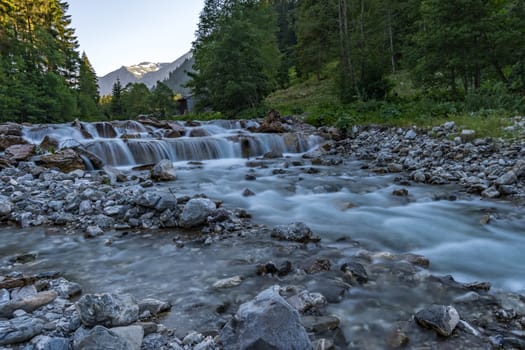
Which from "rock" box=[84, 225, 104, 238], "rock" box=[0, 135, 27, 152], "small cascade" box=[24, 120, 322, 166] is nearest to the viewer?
"rock" box=[84, 225, 104, 238]

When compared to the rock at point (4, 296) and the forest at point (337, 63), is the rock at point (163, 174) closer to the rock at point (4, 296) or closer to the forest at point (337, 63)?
the rock at point (4, 296)

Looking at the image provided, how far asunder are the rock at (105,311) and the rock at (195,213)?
2.39 m

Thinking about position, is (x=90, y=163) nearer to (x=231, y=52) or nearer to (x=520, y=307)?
(x=520, y=307)

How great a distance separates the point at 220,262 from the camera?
370cm

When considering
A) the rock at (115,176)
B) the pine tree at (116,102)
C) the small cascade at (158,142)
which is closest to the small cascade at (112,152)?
the small cascade at (158,142)

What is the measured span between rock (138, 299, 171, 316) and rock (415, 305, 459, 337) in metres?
1.96

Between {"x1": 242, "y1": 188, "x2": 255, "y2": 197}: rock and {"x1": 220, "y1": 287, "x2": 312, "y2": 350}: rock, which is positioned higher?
{"x1": 220, "y1": 287, "x2": 312, "y2": 350}: rock

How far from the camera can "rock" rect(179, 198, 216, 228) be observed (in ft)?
15.8

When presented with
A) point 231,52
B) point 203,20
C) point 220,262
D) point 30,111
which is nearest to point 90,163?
point 220,262

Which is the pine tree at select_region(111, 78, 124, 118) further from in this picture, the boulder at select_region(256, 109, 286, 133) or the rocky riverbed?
the rocky riverbed

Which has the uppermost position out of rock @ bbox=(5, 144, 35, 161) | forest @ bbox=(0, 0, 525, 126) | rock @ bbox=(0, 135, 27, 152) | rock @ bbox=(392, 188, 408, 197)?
forest @ bbox=(0, 0, 525, 126)

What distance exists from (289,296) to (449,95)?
14924mm

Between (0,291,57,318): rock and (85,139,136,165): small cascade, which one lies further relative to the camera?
(85,139,136,165): small cascade

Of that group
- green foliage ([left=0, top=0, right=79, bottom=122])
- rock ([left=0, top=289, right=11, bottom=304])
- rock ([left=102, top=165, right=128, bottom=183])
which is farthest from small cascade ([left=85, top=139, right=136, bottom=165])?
green foliage ([left=0, top=0, right=79, bottom=122])
